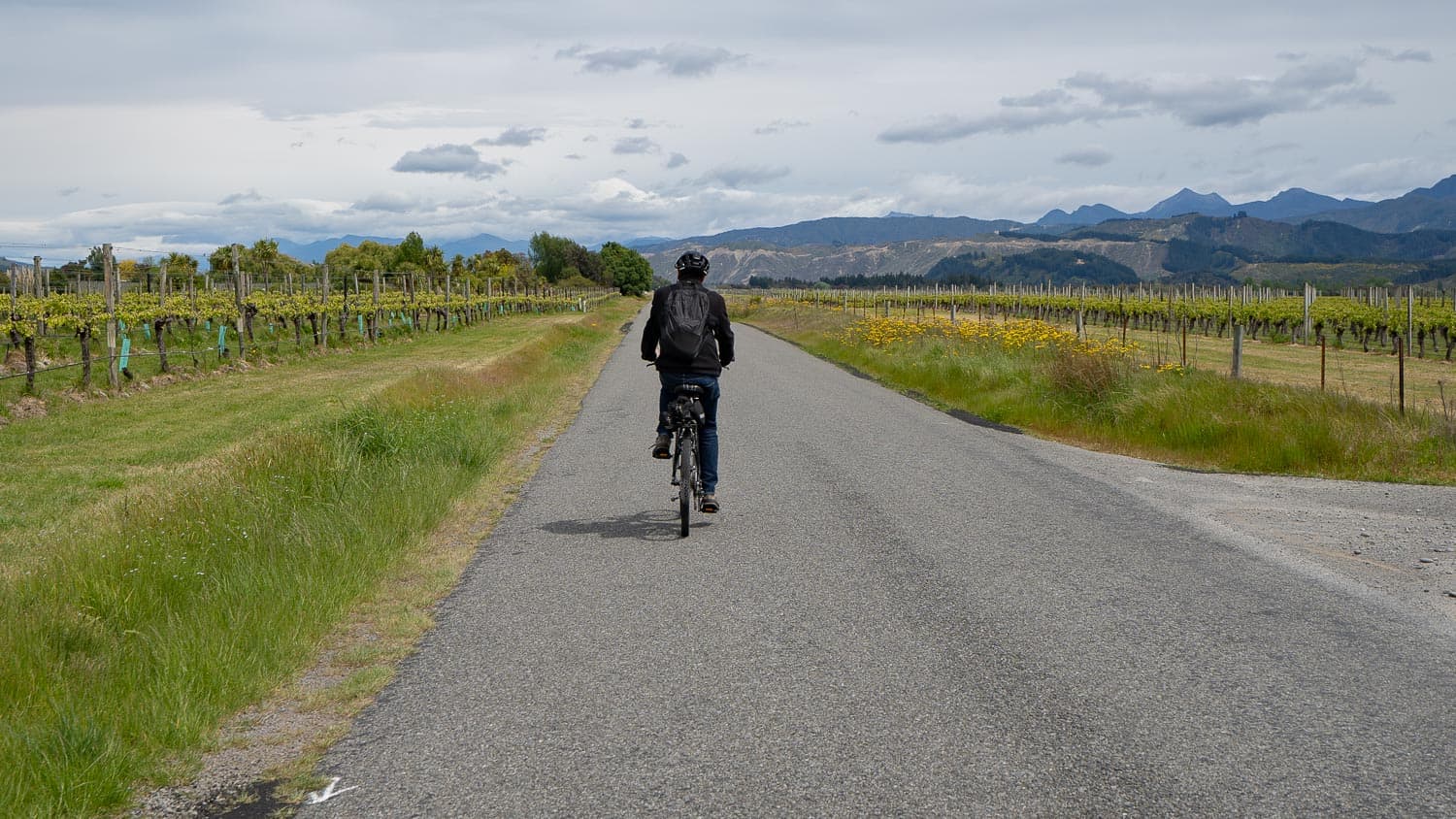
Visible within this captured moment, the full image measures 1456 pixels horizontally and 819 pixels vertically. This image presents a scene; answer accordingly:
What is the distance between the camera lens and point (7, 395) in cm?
1869

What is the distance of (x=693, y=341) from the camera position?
28.6ft

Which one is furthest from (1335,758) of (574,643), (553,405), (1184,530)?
(553,405)

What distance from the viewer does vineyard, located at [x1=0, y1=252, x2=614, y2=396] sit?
21.4 metres

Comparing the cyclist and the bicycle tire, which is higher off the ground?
the cyclist

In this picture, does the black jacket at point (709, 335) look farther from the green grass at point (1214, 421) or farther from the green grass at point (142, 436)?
the green grass at point (1214, 421)

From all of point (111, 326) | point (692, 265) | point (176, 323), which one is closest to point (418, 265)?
point (176, 323)

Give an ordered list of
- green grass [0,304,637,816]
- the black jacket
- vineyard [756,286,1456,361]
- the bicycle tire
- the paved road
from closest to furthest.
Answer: the paved road → green grass [0,304,637,816] → the bicycle tire → the black jacket → vineyard [756,286,1456,361]

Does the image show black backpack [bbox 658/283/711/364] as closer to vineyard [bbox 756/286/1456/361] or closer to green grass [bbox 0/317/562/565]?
green grass [bbox 0/317/562/565]

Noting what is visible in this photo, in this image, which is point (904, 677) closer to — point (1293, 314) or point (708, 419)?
point (708, 419)

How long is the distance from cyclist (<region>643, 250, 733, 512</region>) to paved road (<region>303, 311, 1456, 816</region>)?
0.67m

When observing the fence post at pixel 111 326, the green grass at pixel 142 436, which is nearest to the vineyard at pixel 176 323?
the fence post at pixel 111 326

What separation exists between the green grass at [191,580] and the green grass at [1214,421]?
7896mm

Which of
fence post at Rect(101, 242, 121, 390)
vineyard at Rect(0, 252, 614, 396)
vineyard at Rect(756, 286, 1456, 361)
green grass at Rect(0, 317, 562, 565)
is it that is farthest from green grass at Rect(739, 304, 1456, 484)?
vineyard at Rect(756, 286, 1456, 361)

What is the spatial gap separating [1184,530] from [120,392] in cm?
1942
